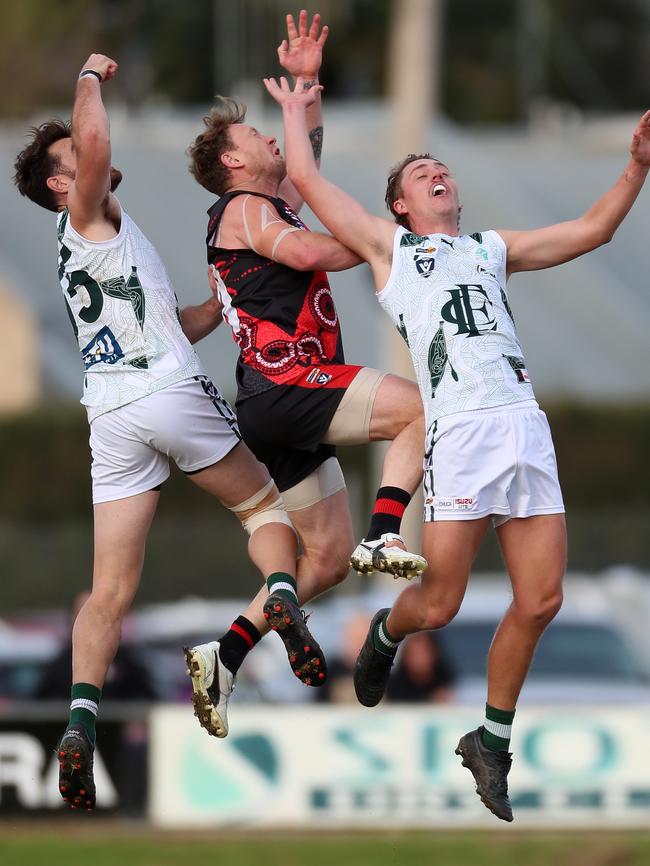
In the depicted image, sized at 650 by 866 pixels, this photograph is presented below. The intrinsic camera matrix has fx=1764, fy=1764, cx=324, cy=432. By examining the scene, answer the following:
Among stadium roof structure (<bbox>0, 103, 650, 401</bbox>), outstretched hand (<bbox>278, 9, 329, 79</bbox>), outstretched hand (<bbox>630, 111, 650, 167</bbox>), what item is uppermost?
stadium roof structure (<bbox>0, 103, 650, 401</bbox>)

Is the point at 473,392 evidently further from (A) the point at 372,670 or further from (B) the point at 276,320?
(A) the point at 372,670

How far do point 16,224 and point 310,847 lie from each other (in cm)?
1470

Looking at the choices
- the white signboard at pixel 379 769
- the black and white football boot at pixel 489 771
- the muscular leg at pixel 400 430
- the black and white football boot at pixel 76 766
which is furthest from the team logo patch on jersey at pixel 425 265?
the white signboard at pixel 379 769

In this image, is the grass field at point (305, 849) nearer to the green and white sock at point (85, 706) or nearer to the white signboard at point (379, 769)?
the white signboard at point (379, 769)

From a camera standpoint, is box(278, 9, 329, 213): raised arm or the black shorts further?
box(278, 9, 329, 213): raised arm

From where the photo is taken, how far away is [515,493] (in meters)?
7.07

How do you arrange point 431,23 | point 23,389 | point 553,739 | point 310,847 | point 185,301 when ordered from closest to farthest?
1. point 553,739
2. point 310,847
3. point 431,23
4. point 185,301
5. point 23,389

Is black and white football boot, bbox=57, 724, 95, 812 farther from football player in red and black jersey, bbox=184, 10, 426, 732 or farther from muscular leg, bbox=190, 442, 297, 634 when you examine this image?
muscular leg, bbox=190, 442, 297, 634

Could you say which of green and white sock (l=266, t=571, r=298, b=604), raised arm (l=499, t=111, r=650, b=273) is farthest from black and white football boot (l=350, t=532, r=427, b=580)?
raised arm (l=499, t=111, r=650, b=273)

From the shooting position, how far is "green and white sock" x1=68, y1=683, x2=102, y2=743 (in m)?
7.24

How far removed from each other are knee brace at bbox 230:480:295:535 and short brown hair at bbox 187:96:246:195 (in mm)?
1308

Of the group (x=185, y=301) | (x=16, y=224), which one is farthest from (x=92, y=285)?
(x=16, y=224)

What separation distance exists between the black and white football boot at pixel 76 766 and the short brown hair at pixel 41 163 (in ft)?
7.29

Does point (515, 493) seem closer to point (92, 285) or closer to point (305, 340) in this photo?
point (305, 340)
